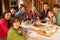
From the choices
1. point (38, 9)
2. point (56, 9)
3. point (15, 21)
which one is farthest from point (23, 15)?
point (15, 21)

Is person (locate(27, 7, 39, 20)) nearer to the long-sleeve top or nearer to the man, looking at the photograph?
the man

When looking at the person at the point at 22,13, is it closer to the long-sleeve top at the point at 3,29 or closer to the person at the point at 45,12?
the person at the point at 45,12

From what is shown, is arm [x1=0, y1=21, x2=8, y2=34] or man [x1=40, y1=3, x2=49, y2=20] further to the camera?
man [x1=40, y1=3, x2=49, y2=20]

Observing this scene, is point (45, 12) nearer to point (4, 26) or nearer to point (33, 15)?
point (33, 15)

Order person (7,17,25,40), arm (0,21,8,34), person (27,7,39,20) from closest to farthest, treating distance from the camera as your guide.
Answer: person (7,17,25,40), arm (0,21,8,34), person (27,7,39,20)

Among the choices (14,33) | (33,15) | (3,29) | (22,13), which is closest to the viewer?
(14,33)

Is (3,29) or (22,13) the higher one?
(22,13)

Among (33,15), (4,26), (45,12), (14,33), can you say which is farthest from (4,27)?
(45,12)

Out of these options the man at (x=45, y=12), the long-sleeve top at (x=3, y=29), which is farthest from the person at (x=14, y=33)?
the man at (x=45, y=12)

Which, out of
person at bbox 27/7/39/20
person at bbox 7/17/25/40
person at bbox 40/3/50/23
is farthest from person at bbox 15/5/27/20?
person at bbox 7/17/25/40

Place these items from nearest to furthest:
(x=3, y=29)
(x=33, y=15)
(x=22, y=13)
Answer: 1. (x=3, y=29)
2. (x=33, y=15)
3. (x=22, y=13)

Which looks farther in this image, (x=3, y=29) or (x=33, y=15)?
(x=33, y=15)

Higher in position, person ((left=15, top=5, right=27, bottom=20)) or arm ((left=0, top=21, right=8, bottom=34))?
person ((left=15, top=5, right=27, bottom=20))

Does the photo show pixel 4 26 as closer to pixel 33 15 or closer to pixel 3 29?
pixel 3 29
